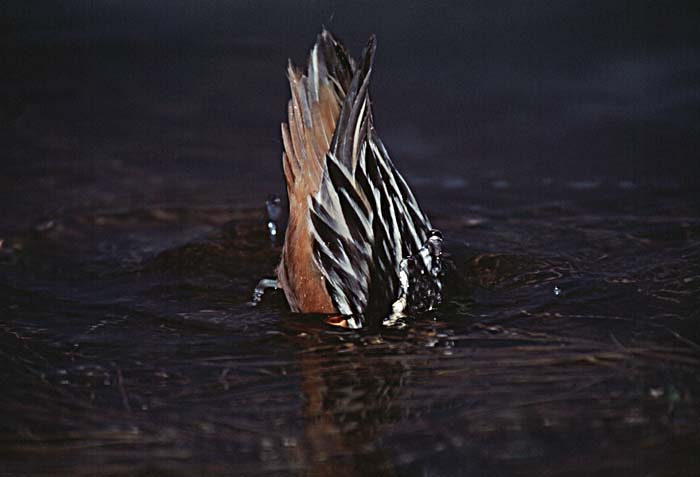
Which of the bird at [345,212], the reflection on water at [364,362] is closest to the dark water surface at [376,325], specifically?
the reflection on water at [364,362]

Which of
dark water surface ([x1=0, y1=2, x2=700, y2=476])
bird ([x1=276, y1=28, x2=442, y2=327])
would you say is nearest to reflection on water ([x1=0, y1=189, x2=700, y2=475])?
dark water surface ([x1=0, y1=2, x2=700, y2=476])

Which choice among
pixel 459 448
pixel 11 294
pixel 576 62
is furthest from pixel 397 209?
pixel 576 62

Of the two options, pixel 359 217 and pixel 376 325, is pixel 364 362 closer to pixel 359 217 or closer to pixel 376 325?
pixel 376 325

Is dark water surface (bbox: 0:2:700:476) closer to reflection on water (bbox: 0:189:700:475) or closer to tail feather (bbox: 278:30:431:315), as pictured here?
reflection on water (bbox: 0:189:700:475)

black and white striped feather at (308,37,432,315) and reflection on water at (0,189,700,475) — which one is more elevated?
black and white striped feather at (308,37,432,315)

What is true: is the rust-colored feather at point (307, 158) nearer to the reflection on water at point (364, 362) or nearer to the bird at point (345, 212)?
the bird at point (345, 212)

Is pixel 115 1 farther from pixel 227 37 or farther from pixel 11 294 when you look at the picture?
pixel 11 294
